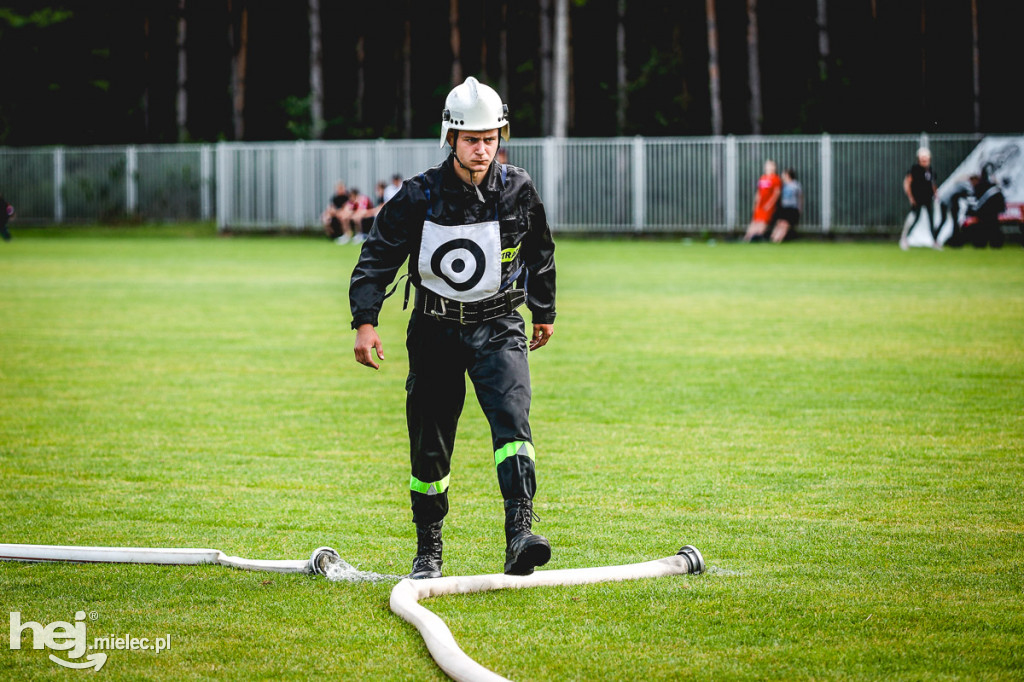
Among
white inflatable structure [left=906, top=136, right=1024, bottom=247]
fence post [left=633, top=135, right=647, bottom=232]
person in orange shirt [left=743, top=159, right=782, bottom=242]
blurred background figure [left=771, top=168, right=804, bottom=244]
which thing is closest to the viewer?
white inflatable structure [left=906, top=136, right=1024, bottom=247]

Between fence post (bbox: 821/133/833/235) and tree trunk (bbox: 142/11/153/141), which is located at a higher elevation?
tree trunk (bbox: 142/11/153/141)

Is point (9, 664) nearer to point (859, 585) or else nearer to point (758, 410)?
point (859, 585)

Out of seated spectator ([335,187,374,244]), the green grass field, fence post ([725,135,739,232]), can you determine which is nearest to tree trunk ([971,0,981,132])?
fence post ([725,135,739,232])

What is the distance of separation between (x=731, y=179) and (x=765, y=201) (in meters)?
2.74

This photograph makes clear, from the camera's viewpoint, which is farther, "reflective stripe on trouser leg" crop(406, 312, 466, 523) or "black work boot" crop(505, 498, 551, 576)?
"reflective stripe on trouser leg" crop(406, 312, 466, 523)

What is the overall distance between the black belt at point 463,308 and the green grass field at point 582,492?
1.06 metres

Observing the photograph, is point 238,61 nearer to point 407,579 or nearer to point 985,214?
point 985,214

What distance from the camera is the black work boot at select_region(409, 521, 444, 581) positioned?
5.47 meters

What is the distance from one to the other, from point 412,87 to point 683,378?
5897cm

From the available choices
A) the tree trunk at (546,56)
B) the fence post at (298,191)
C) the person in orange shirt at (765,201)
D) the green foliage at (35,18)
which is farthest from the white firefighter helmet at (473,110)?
the green foliage at (35,18)

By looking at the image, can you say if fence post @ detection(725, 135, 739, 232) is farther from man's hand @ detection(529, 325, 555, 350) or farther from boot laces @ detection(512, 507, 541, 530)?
boot laces @ detection(512, 507, 541, 530)

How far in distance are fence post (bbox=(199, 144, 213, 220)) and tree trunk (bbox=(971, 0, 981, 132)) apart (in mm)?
24898

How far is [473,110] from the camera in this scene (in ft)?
17.9
